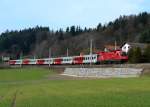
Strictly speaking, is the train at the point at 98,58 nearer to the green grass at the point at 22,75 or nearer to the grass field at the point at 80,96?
the green grass at the point at 22,75

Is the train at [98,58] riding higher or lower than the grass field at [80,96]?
higher

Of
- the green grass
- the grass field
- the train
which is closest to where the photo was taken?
the grass field

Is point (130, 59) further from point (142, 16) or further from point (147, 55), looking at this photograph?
point (142, 16)

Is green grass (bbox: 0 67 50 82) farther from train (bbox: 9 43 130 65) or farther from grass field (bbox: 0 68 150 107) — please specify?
grass field (bbox: 0 68 150 107)

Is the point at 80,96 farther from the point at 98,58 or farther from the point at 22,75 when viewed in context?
the point at 98,58

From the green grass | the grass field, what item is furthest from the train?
the grass field

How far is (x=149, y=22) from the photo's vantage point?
15838 centimetres

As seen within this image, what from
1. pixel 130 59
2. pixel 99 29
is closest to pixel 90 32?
pixel 99 29

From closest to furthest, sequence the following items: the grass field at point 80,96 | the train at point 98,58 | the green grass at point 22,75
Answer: the grass field at point 80,96 < the green grass at point 22,75 < the train at point 98,58

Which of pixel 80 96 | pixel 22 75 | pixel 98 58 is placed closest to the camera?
pixel 80 96

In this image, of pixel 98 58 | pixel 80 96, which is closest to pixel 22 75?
pixel 98 58

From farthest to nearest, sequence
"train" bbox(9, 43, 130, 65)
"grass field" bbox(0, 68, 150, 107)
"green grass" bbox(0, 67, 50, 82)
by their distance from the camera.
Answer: "train" bbox(9, 43, 130, 65)
"green grass" bbox(0, 67, 50, 82)
"grass field" bbox(0, 68, 150, 107)

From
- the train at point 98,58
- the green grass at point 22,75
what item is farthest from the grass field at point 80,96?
the train at point 98,58

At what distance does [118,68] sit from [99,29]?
446 ft
